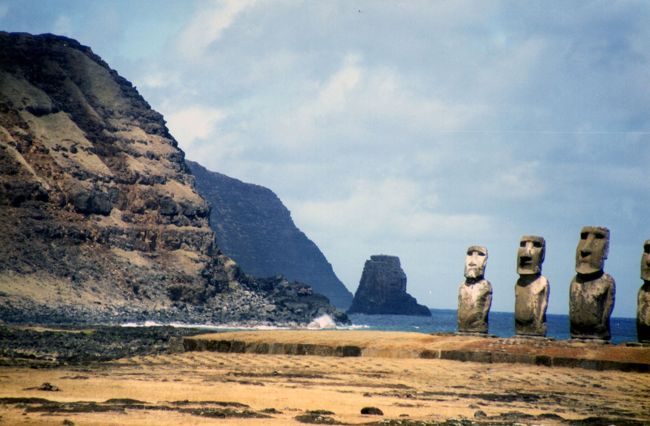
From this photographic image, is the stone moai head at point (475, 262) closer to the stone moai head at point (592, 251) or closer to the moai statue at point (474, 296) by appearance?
the moai statue at point (474, 296)

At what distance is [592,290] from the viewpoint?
26.0 m

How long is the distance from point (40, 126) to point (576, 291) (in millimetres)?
126178

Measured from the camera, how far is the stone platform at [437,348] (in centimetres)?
2394

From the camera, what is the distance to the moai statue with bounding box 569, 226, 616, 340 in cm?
2586

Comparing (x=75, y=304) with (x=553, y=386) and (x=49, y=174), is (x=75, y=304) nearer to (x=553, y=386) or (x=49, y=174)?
(x=49, y=174)

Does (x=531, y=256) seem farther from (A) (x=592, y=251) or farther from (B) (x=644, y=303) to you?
(B) (x=644, y=303)

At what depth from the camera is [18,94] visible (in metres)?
147

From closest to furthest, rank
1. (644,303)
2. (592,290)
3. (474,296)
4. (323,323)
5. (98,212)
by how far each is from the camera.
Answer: (644,303) → (592,290) → (474,296) → (323,323) → (98,212)

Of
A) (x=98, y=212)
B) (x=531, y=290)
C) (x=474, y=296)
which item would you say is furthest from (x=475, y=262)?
(x=98, y=212)

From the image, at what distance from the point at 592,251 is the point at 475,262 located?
137 inches

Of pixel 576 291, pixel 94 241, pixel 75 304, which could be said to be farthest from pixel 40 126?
Answer: pixel 576 291

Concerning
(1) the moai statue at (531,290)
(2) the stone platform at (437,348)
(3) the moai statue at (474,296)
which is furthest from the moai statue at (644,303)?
(3) the moai statue at (474,296)

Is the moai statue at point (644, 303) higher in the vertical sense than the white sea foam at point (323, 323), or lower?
lower

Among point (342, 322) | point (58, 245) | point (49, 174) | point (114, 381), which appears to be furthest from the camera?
point (342, 322)
